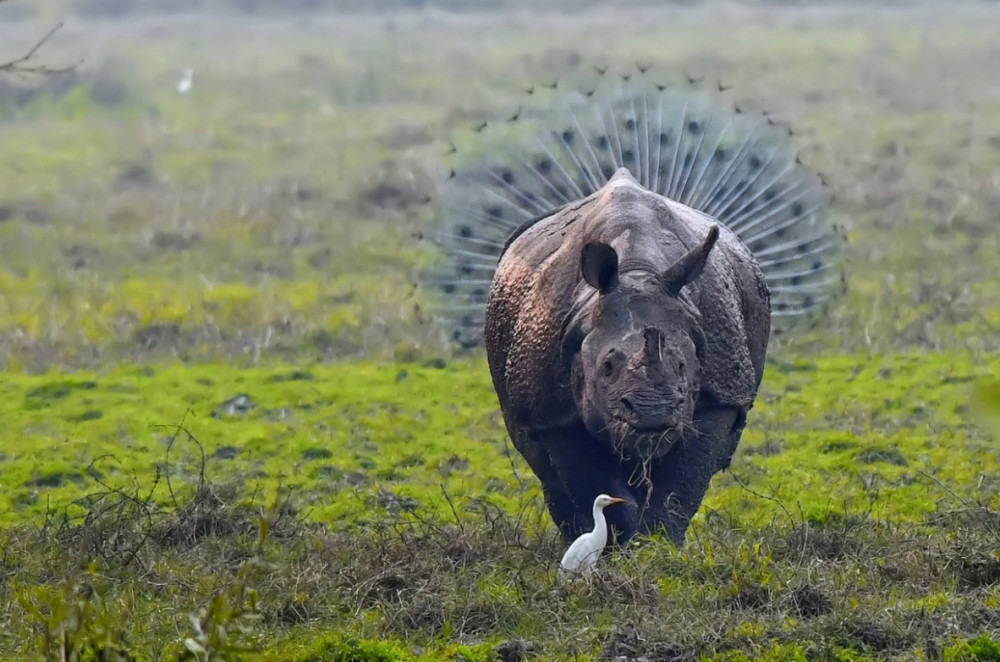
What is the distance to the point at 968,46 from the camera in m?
29.8

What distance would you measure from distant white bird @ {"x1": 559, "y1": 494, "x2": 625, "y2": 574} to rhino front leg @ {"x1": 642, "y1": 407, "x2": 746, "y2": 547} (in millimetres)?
287

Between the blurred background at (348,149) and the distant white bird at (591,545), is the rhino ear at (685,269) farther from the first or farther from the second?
the blurred background at (348,149)

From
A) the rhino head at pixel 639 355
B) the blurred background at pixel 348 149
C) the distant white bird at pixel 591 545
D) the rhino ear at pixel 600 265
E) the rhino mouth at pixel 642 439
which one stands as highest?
the rhino ear at pixel 600 265

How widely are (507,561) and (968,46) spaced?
24209 millimetres

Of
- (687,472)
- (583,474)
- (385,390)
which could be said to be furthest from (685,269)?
(385,390)

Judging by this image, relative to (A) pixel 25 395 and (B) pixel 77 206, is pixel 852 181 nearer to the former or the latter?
(B) pixel 77 206

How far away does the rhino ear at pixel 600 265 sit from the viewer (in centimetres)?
707

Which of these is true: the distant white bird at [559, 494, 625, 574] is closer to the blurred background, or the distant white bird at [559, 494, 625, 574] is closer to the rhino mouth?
the rhino mouth

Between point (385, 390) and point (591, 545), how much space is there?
232 inches

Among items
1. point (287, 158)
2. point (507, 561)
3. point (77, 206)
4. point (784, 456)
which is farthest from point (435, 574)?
point (287, 158)

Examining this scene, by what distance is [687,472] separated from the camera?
7570mm

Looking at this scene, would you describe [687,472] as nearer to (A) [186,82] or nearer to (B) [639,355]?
(B) [639,355]

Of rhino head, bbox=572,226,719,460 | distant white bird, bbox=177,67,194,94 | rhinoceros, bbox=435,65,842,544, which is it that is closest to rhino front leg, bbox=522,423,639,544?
rhinoceros, bbox=435,65,842,544

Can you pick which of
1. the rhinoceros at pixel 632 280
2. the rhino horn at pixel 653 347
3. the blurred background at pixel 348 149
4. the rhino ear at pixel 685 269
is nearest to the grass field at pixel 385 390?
the blurred background at pixel 348 149
